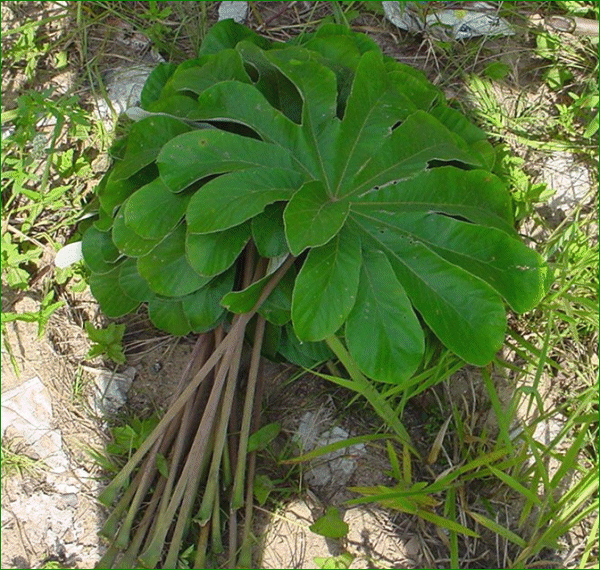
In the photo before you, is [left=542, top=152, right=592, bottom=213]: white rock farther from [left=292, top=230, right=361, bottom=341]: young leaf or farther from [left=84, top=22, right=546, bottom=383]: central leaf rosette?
[left=292, top=230, right=361, bottom=341]: young leaf

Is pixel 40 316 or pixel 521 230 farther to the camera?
pixel 521 230

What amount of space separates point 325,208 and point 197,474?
35.2 inches

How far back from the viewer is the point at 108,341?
219 cm

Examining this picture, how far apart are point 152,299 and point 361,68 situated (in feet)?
3.15

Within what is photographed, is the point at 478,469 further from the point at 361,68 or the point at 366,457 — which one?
the point at 361,68

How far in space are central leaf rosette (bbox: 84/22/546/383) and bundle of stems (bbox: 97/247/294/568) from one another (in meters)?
0.15

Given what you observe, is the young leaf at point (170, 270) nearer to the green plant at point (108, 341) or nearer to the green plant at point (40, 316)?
the green plant at point (108, 341)

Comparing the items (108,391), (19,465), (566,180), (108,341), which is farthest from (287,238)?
(566,180)

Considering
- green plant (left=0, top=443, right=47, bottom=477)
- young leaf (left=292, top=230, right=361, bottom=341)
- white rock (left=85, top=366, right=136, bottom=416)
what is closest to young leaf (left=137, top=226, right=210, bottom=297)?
young leaf (left=292, top=230, right=361, bottom=341)

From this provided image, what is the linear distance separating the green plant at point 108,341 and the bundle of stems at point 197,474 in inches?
11.0

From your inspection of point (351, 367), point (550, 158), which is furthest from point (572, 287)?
point (351, 367)

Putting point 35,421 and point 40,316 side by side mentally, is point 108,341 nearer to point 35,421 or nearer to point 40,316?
point 40,316

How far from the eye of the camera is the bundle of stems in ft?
6.15

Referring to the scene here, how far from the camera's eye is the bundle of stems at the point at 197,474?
6.15ft
